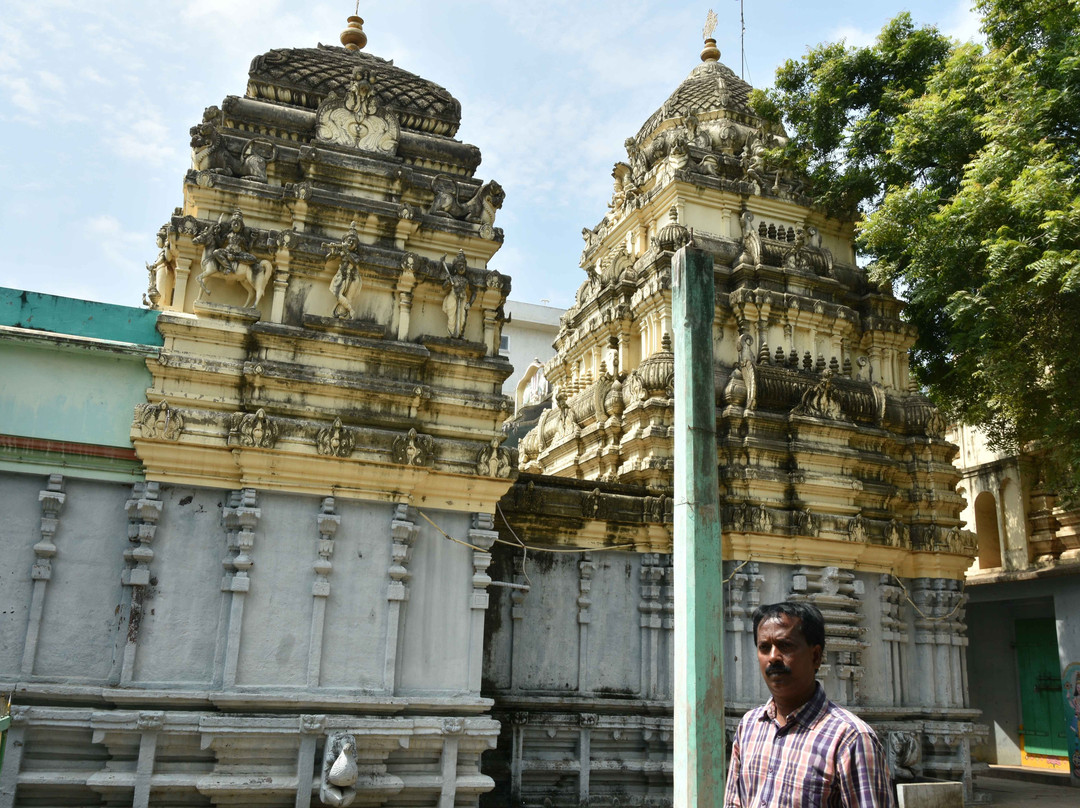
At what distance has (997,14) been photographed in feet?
49.1

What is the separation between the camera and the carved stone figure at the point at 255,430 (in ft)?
33.8

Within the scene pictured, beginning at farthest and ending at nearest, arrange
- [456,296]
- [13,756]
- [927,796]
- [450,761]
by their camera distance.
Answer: [456,296], [450,761], [927,796], [13,756]

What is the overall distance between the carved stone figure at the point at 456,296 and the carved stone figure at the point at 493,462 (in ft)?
5.37

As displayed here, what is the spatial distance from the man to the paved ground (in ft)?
44.7

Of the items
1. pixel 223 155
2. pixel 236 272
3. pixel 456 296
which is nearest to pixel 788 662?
pixel 456 296

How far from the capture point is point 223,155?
12.0m

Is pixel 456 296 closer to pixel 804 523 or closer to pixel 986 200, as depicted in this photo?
pixel 804 523

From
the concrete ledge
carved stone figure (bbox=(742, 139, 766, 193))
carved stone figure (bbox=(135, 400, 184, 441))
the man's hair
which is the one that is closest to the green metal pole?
the man's hair

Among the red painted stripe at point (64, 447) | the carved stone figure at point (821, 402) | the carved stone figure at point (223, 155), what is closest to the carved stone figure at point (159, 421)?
the red painted stripe at point (64, 447)

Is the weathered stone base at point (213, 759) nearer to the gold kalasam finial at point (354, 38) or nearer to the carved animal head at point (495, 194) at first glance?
the carved animal head at point (495, 194)

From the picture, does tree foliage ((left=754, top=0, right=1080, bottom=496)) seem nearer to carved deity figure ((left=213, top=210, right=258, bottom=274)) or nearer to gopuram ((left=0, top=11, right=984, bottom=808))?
gopuram ((left=0, top=11, right=984, bottom=808))

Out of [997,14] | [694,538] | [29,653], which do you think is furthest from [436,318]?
[997,14]

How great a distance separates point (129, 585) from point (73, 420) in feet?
6.56

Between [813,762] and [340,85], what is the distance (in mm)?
12687
